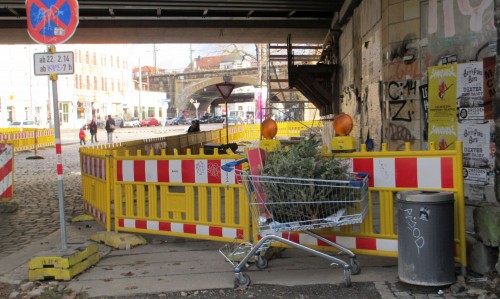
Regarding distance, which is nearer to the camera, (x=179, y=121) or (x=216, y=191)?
(x=216, y=191)

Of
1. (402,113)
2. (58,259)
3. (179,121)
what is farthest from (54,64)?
(179,121)

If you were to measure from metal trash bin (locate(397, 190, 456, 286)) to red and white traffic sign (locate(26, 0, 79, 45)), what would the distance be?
4.06 metres

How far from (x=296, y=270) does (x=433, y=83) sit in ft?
15.2

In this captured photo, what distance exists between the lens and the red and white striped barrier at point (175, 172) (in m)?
5.99

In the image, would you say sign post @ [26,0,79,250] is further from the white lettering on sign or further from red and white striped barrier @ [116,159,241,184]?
red and white striped barrier @ [116,159,241,184]

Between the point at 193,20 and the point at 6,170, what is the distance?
7562 mm

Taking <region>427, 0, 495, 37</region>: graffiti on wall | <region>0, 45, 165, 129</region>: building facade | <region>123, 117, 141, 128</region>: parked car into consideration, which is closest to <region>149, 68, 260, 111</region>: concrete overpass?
<region>0, 45, 165, 129</region>: building facade

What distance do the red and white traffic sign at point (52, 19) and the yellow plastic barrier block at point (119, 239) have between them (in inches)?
101

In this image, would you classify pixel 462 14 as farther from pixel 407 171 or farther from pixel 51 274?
pixel 51 274

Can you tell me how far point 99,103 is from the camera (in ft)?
242

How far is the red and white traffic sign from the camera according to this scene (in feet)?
→ 18.5

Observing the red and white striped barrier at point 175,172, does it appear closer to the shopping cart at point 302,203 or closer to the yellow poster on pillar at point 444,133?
the shopping cart at point 302,203

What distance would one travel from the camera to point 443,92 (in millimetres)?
8086

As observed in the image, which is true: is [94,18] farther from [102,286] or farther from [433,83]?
[102,286]
